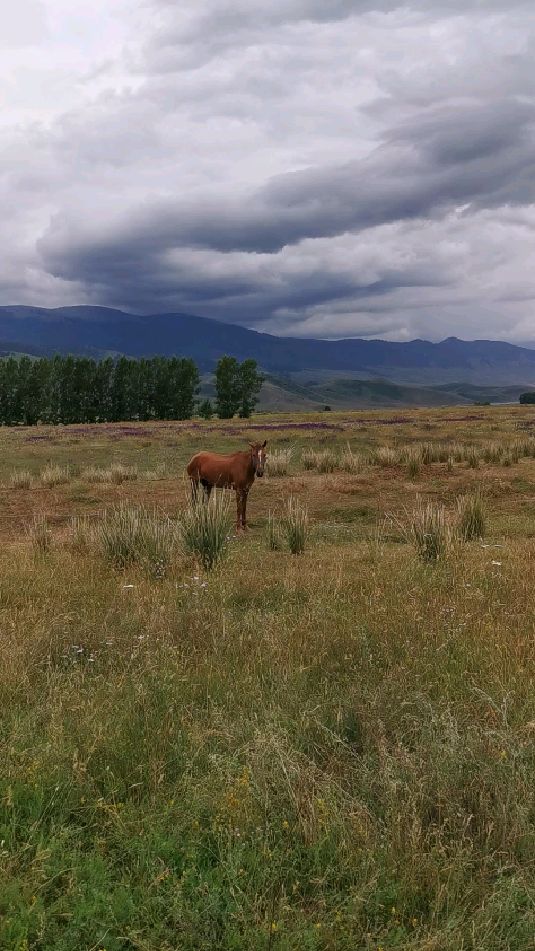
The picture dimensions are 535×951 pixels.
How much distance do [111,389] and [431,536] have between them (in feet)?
249

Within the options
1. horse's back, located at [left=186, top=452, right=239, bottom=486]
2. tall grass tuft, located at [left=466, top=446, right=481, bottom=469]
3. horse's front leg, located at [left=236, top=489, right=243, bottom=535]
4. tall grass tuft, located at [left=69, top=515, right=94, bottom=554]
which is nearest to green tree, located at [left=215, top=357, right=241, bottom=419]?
tall grass tuft, located at [left=466, top=446, right=481, bottom=469]

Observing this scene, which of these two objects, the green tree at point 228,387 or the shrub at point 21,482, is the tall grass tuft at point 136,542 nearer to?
the shrub at point 21,482

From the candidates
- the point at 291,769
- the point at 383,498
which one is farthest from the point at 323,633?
the point at 383,498

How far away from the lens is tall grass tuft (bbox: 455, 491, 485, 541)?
11.4 metres

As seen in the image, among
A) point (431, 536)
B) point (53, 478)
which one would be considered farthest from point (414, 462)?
point (53, 478)

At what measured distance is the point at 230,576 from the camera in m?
8.04

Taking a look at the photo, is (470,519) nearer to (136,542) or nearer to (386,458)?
(136,542)

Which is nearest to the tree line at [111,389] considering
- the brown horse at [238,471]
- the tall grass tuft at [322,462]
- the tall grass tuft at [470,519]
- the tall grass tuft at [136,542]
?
the tall grass tuft at [322,462]

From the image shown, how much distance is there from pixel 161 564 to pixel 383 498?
9.20m

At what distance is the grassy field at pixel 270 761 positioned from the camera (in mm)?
2627

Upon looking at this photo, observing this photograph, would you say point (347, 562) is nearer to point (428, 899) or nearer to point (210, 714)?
point (210, 714)

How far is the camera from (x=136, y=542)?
948 centimetres

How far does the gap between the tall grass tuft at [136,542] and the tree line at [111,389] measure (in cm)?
6816

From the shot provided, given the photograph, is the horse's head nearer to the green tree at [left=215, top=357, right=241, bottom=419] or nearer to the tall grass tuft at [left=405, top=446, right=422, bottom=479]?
the tall grass tuft at [left=405, top=446, right=422, bottom=479]
